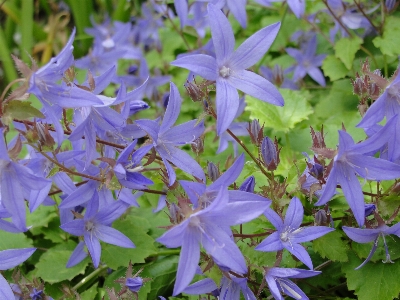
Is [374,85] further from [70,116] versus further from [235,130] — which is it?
[70,116]

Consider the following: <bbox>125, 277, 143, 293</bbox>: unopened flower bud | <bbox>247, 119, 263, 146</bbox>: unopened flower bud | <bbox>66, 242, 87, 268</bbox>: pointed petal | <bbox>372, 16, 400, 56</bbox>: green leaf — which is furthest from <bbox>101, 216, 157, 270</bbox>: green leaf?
<bbox>372, 16, 400, 56</bbox>: green leaf

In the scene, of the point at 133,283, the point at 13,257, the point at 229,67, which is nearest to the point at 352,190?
the point at 229,67

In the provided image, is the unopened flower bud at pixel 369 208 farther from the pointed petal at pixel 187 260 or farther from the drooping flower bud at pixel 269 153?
the pointed petal at pixel 187 260

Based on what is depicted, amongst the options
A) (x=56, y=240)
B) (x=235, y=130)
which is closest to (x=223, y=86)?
(x=235, y=130)

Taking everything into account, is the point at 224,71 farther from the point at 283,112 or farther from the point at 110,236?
the point at 283,112

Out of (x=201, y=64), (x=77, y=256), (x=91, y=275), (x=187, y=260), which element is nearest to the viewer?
(x=187, y=260)

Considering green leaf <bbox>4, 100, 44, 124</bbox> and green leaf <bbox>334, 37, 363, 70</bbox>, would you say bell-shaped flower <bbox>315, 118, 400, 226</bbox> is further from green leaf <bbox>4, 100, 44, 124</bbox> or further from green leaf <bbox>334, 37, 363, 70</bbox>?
green leaf <bbox>334, 37, 363, 70</bbox>
